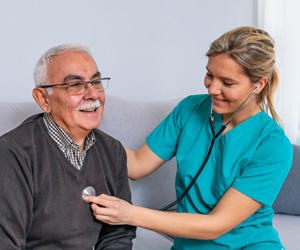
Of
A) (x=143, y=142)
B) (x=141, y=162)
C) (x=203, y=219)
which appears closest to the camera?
(x=203, y=219)

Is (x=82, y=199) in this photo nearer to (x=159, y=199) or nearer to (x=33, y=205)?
(x=33, y=205)

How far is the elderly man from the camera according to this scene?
4.00 ft

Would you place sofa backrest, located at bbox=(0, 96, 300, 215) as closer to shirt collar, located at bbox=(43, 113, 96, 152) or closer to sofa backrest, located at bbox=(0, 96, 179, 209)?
sofa backrest, located at bbox=(0, 96, 179, 209)

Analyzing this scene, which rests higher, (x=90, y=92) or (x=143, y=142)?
(x=90, y=92)

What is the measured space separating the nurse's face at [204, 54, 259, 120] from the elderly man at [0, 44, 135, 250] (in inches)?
15.2

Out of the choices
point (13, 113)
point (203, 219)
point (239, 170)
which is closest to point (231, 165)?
point (239, 170)

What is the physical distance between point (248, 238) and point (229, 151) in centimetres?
32

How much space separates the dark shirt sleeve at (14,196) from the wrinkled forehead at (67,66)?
25 centimetres

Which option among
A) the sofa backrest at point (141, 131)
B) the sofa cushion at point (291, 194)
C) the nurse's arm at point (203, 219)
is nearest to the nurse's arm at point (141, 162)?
the sofa backrest at point (141, 131)

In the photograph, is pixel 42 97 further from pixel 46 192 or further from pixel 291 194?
pixel 291 194

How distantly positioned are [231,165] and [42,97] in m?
0.70

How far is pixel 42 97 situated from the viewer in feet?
4.56

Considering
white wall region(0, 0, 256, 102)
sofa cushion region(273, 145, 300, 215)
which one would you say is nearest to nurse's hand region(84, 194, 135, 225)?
white wall region(0, 0, 256, 102)

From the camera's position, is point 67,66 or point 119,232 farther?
point 119,232
